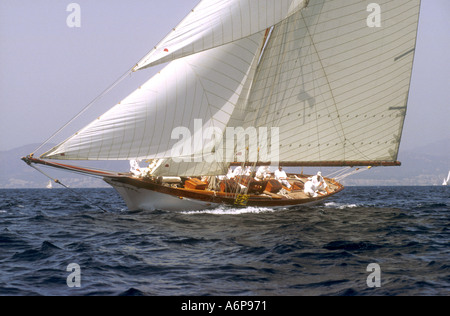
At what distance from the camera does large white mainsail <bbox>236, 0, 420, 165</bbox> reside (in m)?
24.5

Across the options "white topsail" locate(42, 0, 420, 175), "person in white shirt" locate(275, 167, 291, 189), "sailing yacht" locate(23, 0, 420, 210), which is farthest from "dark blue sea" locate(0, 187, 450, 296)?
"person in white shirt" locate(275, 167, 291, 189)

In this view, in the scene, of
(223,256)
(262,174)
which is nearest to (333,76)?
(262,174)

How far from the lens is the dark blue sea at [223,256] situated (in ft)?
30.9

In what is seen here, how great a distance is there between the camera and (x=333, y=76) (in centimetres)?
2495

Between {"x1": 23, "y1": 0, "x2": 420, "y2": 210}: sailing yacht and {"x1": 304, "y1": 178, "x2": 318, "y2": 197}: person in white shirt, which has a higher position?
{"x1": 23, "y1": 0, "x2": 420, "y2": 210}: sailing yacht

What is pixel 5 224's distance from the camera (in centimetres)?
2006

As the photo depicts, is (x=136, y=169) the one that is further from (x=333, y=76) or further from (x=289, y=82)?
(x=333, y=76)

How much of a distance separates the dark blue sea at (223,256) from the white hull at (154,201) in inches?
76.0

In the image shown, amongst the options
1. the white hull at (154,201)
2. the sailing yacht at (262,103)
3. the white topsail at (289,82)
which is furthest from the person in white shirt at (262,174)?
the white hull at (154,201)

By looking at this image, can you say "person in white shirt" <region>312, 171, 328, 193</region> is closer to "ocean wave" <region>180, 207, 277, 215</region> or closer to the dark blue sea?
"ocean wave" <region>180, 207, 277, 215</region>

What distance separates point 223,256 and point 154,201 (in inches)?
426

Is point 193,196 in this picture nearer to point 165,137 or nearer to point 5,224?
point 165,137

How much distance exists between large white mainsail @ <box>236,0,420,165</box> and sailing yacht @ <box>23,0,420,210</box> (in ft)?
0.18
